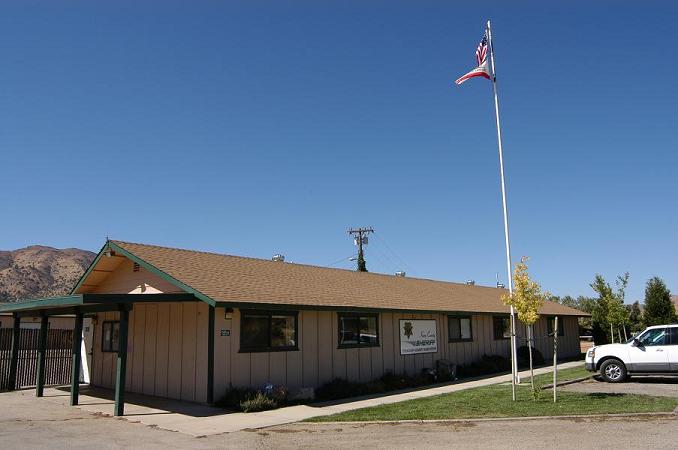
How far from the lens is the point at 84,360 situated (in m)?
20.5

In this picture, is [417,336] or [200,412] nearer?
[200,412]

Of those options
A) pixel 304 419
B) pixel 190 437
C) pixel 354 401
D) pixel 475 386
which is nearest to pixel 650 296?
pixel 475 386

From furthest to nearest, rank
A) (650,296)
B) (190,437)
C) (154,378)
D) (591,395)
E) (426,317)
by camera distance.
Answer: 1. (650,296)
2. (426,317)
3. (154,378)
4. (591,395)
5. (190,437)

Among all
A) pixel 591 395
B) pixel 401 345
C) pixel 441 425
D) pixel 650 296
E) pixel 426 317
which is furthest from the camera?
pixel 650 296

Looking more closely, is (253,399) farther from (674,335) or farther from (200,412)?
(674,335)

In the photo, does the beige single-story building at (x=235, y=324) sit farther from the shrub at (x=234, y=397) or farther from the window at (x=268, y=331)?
the shrub at (x=234, y=397)

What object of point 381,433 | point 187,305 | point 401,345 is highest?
point 187,305

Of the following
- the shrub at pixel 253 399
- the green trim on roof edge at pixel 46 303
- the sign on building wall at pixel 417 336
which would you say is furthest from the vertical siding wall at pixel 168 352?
the sign on building wall at pixel 417 336

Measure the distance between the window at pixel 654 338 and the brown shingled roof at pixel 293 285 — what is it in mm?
6653

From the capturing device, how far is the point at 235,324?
1526 centimetres

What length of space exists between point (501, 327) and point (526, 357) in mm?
1695

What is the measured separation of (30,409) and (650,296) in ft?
113

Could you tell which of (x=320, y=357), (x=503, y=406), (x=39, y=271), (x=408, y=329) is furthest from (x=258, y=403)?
(x=39, y=271)

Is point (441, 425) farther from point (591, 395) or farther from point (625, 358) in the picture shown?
point (625, 358)
